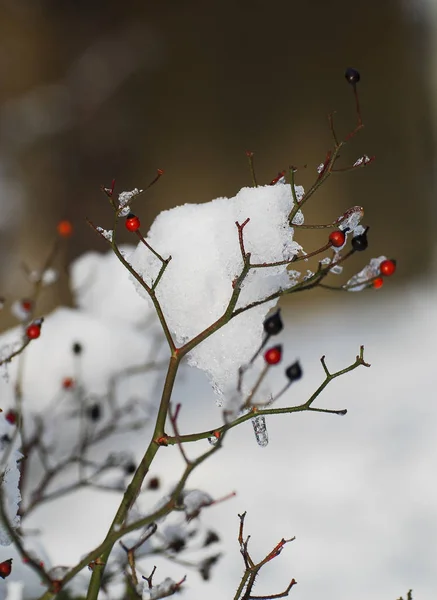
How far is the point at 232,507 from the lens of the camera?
1.68 meters

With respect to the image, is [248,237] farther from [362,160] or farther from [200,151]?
[200,151]

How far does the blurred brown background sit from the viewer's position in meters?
4.43

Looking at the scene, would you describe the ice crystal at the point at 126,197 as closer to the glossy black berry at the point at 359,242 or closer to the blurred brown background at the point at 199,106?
the glossy black berry at the point at 359,242

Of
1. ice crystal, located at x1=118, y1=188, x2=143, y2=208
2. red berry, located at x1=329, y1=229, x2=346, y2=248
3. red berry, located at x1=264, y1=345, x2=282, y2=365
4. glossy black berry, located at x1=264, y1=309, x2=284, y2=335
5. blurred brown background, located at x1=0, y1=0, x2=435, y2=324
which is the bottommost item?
red berry, located at x1=264, y1=345, x2=282, y2=365

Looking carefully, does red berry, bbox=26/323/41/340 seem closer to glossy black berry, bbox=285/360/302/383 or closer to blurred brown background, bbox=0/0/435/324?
glossy black berry, bbox=285/360/302/383

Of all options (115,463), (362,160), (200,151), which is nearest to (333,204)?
(200,151)

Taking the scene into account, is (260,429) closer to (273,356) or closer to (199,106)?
(273,356)

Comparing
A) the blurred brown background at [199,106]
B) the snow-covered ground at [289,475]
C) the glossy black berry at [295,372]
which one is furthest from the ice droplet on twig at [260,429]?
the blurred brown background at [199,106]

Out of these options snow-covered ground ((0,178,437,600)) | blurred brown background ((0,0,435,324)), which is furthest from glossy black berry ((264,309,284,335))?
blurred brown background ((0,0,435,324))

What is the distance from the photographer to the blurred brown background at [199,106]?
443cm

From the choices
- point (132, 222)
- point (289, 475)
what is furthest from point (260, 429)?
point (289, 475)

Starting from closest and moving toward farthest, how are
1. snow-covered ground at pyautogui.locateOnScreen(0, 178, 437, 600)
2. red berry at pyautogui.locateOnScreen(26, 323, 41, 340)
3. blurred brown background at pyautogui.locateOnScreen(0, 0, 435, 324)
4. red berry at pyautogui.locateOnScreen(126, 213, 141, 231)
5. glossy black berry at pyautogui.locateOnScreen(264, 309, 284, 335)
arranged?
glossy black berry at pyautogui.locateOnScreen(264, 309, 284, 335) < red berry at pyautogui.locateOnScreen(126, 213, 141, 231) < red berry at pyautogui.locateOnScreen(26, 323, 41, 340) < snow-covered ground at pyautogui.locateOnScreen(0, 178, 437, 600) < blurred brown background at pyautogui.locateOnScreen(0, 0, 435, 324)

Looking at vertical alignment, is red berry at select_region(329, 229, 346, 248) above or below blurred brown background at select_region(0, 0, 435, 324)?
below

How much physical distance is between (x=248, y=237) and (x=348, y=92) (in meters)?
4.02
